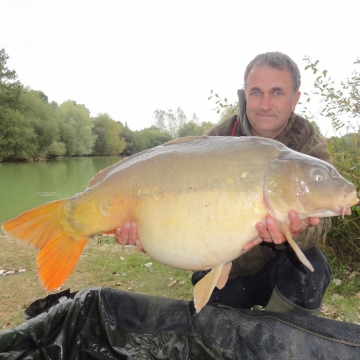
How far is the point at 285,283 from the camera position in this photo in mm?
1527

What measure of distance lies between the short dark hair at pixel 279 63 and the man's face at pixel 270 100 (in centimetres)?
2

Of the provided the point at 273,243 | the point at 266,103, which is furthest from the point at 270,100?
the point at 273,243

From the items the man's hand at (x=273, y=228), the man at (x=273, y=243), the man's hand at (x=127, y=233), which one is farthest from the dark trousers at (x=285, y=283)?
the man's hand at (x=127, y=233)

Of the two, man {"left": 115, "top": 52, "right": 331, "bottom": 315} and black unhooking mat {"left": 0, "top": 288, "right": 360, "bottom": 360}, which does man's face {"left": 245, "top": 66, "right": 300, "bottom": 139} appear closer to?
man {"left": 115, "top": 52, "right": 331, "bottom": 315}

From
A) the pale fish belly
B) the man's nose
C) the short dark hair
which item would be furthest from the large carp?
the short dark hair

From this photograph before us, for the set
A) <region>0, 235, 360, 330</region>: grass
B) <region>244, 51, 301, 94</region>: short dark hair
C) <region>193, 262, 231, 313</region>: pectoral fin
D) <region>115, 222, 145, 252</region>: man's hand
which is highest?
<region>244, 51, 301, 94</region>: short dark hair

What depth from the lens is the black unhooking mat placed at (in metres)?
1.25

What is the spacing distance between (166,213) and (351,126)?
2.20 metres

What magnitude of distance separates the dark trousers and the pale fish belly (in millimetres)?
507

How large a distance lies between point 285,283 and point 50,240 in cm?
99

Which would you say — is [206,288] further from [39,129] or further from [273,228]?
[39,129]

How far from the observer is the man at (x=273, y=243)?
1.50m

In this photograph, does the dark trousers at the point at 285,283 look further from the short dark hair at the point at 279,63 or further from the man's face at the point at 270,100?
Result: the short dark hair at the point at 279,63

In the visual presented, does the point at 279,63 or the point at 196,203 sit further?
the point at 279,63
